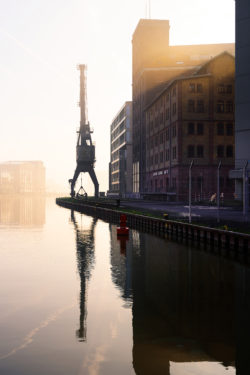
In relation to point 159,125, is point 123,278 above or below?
below

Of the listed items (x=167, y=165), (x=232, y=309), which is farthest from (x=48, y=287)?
(x=167, y=165)

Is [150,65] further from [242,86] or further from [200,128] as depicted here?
[242,86]

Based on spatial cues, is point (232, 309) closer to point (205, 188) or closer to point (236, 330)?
point (236, 330)

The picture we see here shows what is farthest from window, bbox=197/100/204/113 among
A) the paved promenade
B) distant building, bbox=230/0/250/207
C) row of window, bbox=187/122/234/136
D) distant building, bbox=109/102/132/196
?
distant building, bbox=109/102/132/196

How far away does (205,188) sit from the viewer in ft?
277

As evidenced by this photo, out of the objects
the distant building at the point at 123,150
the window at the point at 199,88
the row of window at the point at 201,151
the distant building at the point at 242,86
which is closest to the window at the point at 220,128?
the row of window at the point at 201,151

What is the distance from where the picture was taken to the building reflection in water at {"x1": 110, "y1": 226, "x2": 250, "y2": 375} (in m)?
11.3

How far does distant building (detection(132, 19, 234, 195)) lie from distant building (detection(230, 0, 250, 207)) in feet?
157

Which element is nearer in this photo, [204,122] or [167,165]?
[204,122]

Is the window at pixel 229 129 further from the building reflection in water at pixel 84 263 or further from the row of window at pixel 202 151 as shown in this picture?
the building reflection in water at pixel 84 263

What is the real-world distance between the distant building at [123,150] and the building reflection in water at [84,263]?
8603 centimetres

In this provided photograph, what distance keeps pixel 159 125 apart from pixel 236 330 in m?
91.0

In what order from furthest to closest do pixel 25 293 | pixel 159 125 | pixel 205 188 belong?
pixel 159 125 < pixel 205 188 < pixel 25 293

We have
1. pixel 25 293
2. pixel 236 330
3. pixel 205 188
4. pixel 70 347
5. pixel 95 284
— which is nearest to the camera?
pixel 70 347
